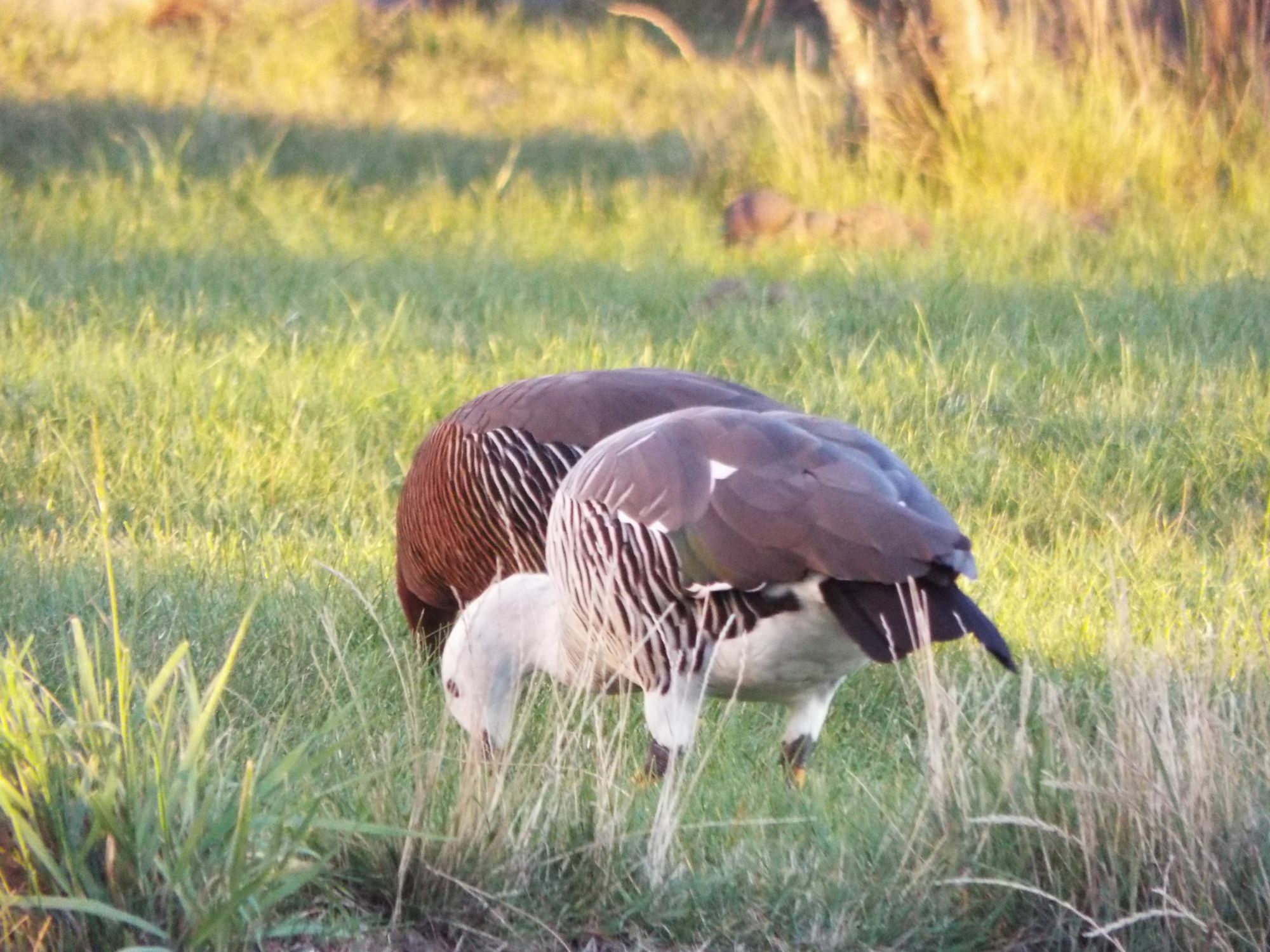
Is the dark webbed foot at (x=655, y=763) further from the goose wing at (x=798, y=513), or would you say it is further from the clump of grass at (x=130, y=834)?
the clump of grass at (x=130, y=834)

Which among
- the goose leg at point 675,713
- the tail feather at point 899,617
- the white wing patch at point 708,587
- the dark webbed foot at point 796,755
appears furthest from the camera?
the dark webbed foot at point 796,755

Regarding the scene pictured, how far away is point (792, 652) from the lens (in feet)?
11.9

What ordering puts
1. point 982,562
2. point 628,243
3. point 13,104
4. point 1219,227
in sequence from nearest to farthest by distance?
1. point 982,562
2. point 1219,227
3. point 628,243
4. point 13,104

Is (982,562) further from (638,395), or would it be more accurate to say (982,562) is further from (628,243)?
(628,243)

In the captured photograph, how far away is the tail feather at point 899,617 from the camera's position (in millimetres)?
3242

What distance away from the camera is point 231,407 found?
635 cm

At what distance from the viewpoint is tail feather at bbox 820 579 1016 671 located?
10.6 ft

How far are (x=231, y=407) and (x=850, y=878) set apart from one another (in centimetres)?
391

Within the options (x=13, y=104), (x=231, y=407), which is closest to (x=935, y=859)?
(x=231, y=407)

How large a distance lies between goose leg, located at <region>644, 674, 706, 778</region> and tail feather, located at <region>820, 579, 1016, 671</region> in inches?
18.9

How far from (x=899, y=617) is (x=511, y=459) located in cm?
142

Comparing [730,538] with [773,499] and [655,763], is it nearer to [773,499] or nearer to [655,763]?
[773,499]

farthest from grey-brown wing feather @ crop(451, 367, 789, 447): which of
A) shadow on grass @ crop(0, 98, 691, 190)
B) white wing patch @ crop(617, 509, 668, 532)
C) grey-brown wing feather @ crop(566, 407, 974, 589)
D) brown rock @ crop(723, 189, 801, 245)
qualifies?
shadow on grass @ crop(0, 98, 691, 190)

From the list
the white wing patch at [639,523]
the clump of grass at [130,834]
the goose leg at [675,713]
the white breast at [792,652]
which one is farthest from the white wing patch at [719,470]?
the clump of grass at [130,834]
